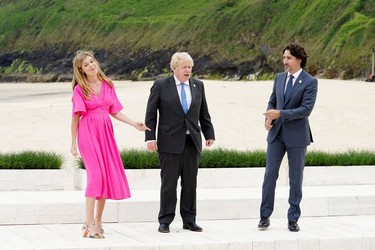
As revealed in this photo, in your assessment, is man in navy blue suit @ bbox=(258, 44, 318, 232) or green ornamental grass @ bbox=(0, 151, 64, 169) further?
green ornamental grass @ bbox=(0, 151, 64, 169)

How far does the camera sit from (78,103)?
8609mm

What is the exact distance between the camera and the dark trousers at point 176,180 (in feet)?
29.6

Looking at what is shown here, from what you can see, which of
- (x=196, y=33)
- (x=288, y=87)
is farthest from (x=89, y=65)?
(x=196, y=33)

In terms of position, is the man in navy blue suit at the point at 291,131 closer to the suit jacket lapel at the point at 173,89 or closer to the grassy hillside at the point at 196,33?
the suit jacket lapel at the point at 173,89

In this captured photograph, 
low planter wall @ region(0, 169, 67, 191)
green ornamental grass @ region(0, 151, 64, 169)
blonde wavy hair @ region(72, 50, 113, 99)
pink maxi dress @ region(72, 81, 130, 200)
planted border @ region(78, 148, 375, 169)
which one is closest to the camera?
pink maxi dress @ region(72, 81, 130, 200)

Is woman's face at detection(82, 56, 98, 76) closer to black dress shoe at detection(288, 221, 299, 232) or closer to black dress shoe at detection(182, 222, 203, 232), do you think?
black dress shoe at detection(182, 222, 203, 232)

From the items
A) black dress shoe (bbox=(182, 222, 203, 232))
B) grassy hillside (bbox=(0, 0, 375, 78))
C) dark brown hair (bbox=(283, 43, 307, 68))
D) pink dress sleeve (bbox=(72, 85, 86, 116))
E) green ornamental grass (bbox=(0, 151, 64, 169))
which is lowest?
black dress shoe (bbox=(182, 222, 203, 232))

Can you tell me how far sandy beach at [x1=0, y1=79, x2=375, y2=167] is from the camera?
18609 mm

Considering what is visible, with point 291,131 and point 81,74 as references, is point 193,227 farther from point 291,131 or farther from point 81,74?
point 81,74

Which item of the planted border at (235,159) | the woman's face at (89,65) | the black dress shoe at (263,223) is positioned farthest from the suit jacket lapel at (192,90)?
the planted border at (235,159)

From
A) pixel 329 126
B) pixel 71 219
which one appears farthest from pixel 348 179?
pixel 329 126

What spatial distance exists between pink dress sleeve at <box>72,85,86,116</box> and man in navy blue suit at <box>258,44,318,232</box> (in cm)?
172

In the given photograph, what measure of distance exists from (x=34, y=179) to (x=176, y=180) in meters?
2.76

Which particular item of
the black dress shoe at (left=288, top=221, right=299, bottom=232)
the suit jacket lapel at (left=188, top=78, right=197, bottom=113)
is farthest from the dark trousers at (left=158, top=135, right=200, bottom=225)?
the black dress shoe at (left=288, top=221, right=299, bottom=232)
